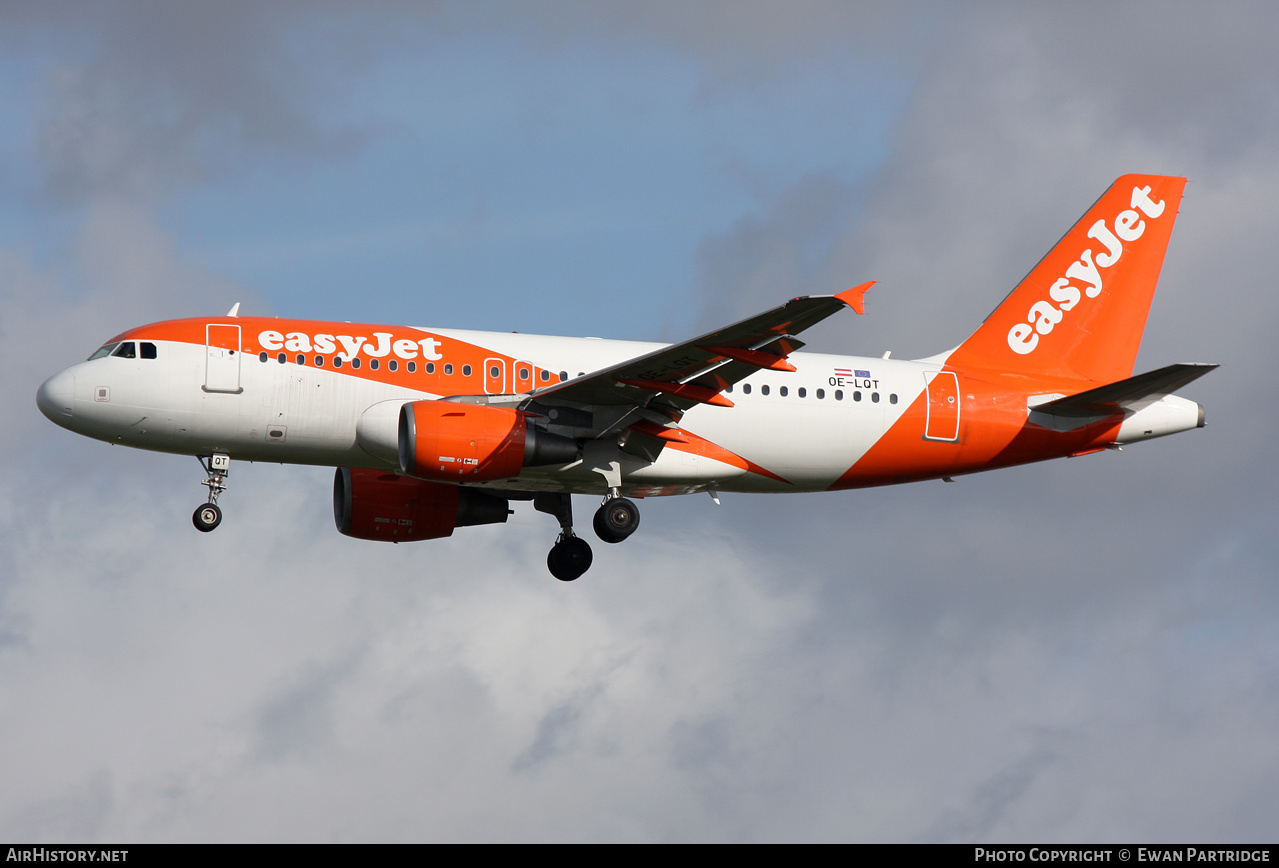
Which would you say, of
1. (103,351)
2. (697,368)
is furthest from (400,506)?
(697,368)

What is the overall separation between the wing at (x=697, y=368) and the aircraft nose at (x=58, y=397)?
10.1m

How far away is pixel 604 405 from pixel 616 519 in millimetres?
2743

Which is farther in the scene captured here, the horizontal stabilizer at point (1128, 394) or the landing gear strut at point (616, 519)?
the landing gear strut at point (616, 519)

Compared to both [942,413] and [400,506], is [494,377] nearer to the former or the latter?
[400,506]

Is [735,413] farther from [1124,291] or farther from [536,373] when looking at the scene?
[1124,291]

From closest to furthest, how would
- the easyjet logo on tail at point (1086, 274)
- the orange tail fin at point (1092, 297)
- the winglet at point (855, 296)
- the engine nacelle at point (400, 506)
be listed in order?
the winglet at point (855, 296)
the engine nacelle at point (400, 506)
the orange tail fin at point (1092, 297)
the easyjet logo on tail at point (1086, 274)

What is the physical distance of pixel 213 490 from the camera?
116ft

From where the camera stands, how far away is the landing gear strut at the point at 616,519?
118ft

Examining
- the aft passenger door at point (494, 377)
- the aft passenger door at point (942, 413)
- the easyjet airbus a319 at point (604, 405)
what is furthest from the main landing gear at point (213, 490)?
the aft passenger door at point (942, 413)

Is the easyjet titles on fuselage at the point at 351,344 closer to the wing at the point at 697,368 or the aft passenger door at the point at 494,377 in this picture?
the aft passenger door at the point at 494,377

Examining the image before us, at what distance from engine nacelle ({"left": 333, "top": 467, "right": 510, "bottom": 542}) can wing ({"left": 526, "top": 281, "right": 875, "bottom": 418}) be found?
17.2 ft

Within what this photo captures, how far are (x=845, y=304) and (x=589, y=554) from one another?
13490mm

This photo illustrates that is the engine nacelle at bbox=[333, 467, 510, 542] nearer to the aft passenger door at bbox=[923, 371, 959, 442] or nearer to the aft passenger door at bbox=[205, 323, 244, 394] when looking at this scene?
the aft passenger door at bbox=[205, 323, 244, 394]

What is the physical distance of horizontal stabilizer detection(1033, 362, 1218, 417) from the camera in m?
35.1
